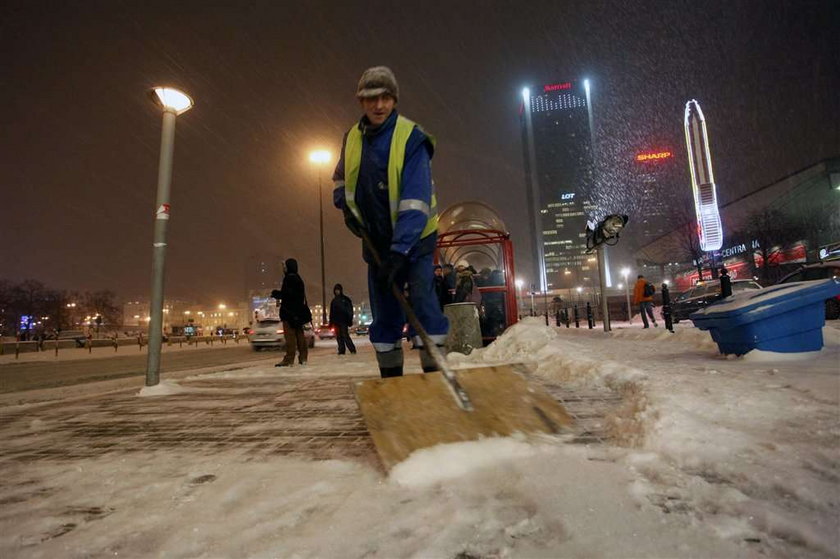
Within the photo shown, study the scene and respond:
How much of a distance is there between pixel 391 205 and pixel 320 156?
65.1 ft

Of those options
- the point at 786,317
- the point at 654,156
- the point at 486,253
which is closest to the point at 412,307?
the point at 786,317

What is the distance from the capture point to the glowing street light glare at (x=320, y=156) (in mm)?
21016

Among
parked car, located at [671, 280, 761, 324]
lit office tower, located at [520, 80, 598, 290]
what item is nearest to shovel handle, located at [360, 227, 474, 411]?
parked car, located at [671, 280, 761, 324]

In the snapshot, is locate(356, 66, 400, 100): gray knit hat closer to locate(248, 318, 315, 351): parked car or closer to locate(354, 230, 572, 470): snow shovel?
locate(354, 230, 572, 470): snow shovel

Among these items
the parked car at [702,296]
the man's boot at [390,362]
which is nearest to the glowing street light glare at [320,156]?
the parked car at [702,296]

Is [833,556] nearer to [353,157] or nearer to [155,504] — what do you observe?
[155,504]

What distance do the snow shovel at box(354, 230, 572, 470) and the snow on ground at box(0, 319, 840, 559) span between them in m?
0.09

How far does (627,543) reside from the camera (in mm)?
1009

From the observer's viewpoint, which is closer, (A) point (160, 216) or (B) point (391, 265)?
(B) point (391, 265)

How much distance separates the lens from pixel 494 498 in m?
1.29

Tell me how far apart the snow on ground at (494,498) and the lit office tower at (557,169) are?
158252 mm

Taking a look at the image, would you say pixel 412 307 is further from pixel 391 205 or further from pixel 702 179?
pixel 702 179

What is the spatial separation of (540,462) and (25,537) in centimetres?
159

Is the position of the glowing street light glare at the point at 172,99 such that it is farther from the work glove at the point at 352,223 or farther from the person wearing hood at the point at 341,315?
the person wearing hood at the point at 341,315
